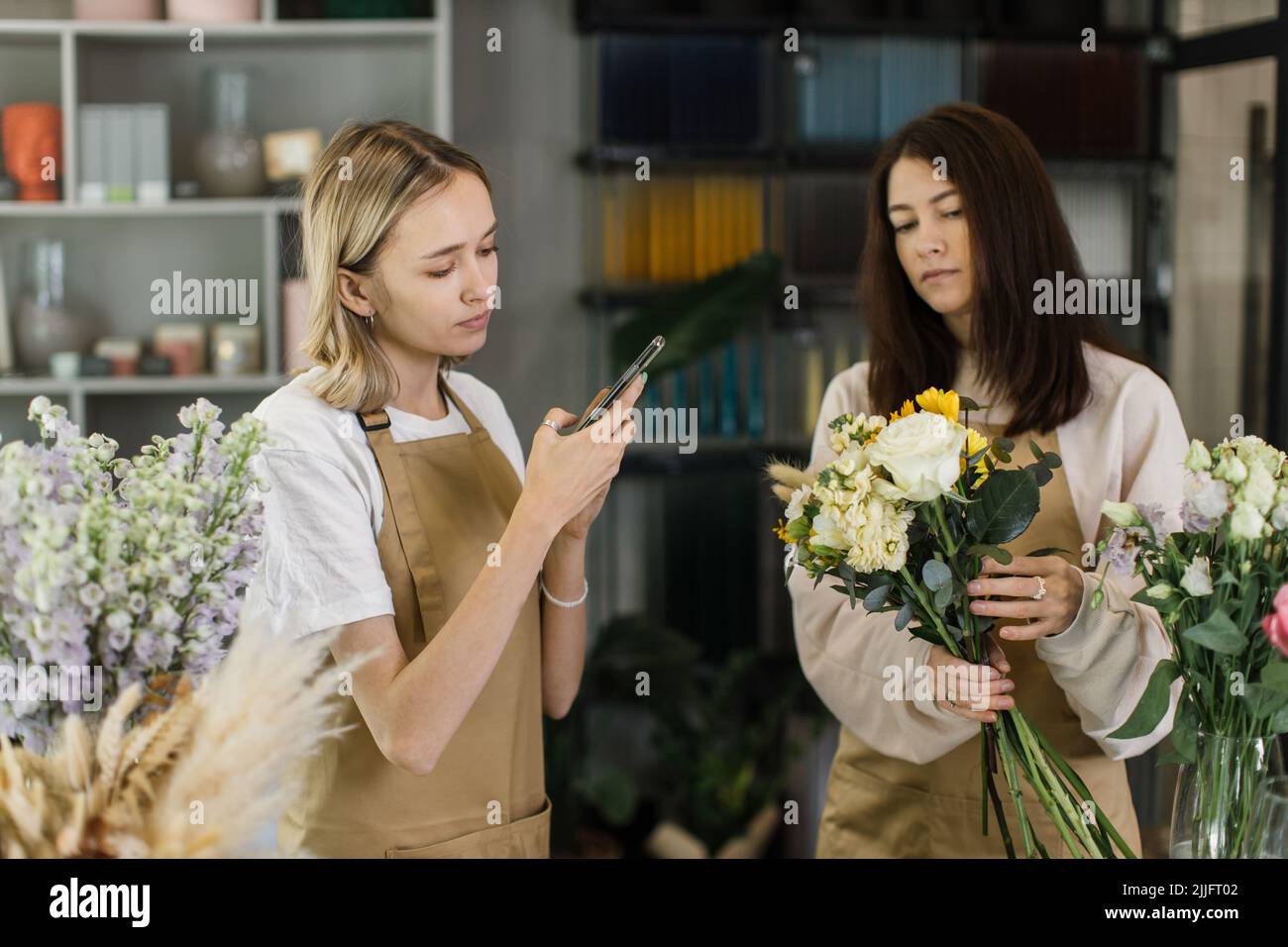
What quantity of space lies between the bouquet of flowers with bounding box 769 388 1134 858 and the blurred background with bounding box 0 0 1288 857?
1.77 meters

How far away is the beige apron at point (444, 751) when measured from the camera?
1.11 meters

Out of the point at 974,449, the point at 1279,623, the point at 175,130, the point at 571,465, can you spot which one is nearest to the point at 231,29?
the point at 175,130

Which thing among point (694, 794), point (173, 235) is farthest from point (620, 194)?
point (694, 794)

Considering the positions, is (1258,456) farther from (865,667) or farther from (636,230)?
(636,230)

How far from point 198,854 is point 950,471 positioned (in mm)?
614

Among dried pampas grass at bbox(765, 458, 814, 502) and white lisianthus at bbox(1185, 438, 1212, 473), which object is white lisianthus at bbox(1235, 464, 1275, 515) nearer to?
white lisianthus at bbox(1185, 438, 1212, 473)

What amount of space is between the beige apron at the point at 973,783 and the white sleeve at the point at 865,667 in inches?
1.4

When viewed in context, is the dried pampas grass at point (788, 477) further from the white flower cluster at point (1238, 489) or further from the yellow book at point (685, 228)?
the yellow book at point (685, 228)

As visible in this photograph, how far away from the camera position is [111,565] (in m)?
0.80

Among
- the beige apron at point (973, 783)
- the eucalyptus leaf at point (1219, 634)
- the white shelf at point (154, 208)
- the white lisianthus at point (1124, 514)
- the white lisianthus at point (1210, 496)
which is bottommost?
the beige apron at point (973, 783)

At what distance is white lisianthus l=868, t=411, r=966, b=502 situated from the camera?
901 millimetres

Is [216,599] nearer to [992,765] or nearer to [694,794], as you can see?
[992,765]

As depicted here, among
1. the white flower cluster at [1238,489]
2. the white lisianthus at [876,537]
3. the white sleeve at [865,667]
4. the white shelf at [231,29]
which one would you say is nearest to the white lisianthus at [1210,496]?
the white flower cluster at [1238,489]

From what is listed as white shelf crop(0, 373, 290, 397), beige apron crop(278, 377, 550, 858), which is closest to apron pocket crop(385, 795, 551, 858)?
beige apron crop(278, 377, 550, 858)
